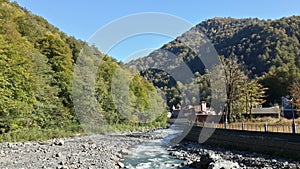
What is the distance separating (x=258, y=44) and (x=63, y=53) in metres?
69.8

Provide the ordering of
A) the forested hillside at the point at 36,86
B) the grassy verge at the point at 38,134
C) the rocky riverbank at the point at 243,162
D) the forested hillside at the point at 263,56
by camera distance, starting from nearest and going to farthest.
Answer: the rocky riverbank at the point at 243,162 → the grassy verge at the point at 38,134 → the forested hillside at the point at 36,86 → the forested hillside at the point at 263,56

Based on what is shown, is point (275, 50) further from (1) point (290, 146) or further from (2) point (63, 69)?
(1) point (290, 146)

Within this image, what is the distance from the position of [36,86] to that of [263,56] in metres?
73.7

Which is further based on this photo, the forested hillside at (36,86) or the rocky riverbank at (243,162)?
the forested hillside at (36,86)

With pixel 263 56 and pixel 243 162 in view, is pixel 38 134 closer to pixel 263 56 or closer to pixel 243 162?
pixel 243 162

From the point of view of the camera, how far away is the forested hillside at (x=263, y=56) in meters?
67.1

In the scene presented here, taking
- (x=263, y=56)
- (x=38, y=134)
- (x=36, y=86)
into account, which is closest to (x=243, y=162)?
(x=38, y=134)

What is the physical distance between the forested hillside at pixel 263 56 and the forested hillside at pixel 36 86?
3580 centimetres

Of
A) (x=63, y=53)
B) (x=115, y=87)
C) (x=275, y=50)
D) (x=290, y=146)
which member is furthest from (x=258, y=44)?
(x=290, y=146)

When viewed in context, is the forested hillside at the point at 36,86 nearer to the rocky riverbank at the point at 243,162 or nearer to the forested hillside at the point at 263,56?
the rocky riverbank at the point at 243,162

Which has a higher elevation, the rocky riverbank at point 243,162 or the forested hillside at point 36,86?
the forested hillside at point 36,86

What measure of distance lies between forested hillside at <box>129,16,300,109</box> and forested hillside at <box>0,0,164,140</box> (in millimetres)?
35800

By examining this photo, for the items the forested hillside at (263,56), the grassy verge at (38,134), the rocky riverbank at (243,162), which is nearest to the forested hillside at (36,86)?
the grassy verge at (38,134)

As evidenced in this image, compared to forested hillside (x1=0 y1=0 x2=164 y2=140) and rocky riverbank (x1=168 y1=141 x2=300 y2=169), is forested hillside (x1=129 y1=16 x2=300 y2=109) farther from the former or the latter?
rocky riverbank (x1=168 y1=141 x2=300 y2=169)
